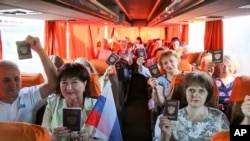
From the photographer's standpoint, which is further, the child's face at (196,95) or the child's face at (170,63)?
the child's face at (170,63)

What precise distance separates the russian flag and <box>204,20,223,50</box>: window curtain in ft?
16.7

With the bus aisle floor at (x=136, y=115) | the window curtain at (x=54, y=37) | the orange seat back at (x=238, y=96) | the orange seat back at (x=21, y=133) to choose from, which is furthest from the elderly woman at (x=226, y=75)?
the window curtain at (x=54, y=37)

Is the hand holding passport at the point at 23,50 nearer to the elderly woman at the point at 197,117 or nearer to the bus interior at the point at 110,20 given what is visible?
the bus interior at the point at 110,20

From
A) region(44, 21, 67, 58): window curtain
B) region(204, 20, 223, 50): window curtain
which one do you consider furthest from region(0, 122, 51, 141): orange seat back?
region(204, 20, 223, 50): window curtain

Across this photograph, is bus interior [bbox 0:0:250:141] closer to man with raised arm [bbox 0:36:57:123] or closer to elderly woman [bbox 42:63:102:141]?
man with raised arm [bbox 0:36:57:123]

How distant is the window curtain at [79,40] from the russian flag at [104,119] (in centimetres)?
535

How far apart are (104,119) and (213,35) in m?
5.49

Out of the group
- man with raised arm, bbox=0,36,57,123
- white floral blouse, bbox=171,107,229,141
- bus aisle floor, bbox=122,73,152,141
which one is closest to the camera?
white floral blouse, bbox=171,107,229,141

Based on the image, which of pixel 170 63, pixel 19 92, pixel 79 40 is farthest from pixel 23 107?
pixel 79 40

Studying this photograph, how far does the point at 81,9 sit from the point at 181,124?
7.31 feet

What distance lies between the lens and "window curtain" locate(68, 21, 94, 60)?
8396 mm

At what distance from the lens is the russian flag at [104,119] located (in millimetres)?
2619

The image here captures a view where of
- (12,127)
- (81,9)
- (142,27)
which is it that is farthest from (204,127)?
(142,27)

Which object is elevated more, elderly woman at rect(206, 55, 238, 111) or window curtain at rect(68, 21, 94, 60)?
window curtain at rect(68, 21, 94, 60)
